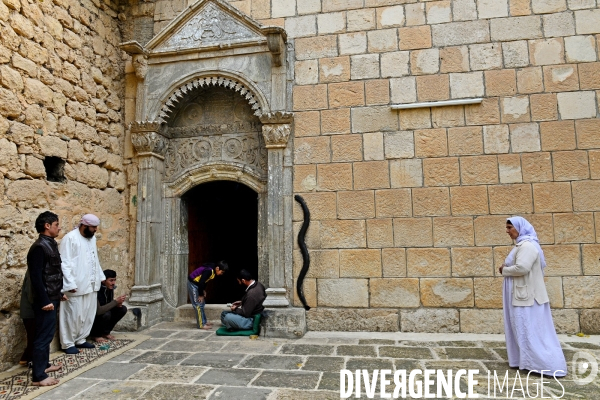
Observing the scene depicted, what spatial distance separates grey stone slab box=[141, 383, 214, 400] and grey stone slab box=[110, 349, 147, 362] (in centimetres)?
100

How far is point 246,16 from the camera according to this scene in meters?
6.04

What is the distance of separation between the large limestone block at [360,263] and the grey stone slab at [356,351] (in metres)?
1.06

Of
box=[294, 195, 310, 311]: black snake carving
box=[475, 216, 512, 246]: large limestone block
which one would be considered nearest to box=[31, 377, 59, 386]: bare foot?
box=[294, 195, 310, 311]: black snake carving

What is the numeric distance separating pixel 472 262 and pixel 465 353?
4.35 ft

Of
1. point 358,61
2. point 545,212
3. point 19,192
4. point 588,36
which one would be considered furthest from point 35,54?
point 588,36

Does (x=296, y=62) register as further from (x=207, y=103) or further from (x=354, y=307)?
(x=354, y=307)

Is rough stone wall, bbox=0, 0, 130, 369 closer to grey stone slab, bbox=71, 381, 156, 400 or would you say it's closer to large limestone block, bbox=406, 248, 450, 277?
grey stone slab, bbox=71, 381, 156, 400

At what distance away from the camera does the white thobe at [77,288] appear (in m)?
4.59

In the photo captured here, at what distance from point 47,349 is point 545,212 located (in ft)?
19.3

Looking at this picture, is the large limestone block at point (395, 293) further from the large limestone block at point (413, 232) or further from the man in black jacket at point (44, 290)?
the man in black jacket at point (44, 290)

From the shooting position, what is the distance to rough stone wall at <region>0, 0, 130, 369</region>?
4266 millimetres

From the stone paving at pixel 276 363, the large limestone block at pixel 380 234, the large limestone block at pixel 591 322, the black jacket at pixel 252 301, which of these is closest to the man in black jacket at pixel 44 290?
the stone paving at pixel 276 363

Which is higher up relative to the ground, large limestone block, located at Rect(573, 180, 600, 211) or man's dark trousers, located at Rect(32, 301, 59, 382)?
large limestone block, located at Rect(573, 180, 600, 211)

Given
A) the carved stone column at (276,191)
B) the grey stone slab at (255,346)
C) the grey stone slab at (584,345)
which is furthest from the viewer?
the carved stone column at (276,191)
